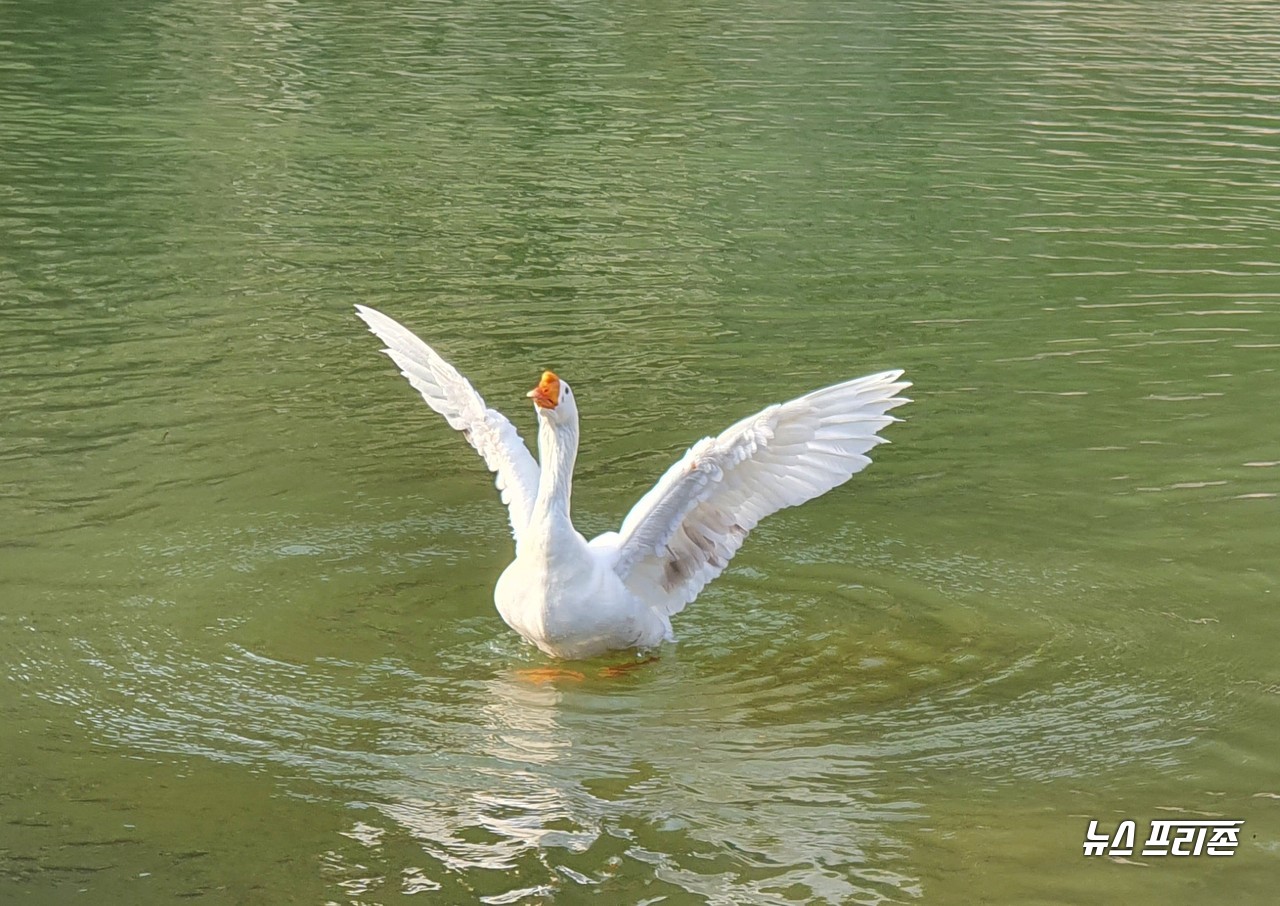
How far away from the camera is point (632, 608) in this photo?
30.7 feet

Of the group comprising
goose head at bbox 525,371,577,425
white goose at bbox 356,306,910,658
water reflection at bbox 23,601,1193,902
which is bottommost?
water reflection at bbox 23,601,1193,902

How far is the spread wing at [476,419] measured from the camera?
33.1 feet

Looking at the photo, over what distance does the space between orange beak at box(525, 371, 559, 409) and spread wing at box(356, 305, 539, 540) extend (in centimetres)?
83

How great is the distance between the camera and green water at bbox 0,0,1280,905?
7664mm

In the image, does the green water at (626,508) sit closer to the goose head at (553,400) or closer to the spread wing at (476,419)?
the spread wing at (476,419)

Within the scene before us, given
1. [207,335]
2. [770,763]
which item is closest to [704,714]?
[770,763]

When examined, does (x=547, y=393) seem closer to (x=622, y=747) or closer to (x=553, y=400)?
(x=553, y=400)

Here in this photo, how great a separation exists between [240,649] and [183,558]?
4.84 feet

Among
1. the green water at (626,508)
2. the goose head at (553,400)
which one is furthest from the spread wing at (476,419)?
the green water at (626,508)

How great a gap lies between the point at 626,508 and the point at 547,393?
2751 mm

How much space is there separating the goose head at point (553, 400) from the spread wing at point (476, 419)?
0.67 meters

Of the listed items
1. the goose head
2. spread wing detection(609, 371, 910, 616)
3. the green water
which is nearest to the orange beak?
the goose head

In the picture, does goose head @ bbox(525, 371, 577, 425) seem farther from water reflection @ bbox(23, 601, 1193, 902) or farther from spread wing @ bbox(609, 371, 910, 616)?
water reflection @ bbox(23, 601, 1193, 902)

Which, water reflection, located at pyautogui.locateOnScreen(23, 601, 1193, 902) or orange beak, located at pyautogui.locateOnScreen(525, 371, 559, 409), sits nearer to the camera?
water reflection, located at pyautogui.locateOnScreen(23, 601, 1193, 902)
